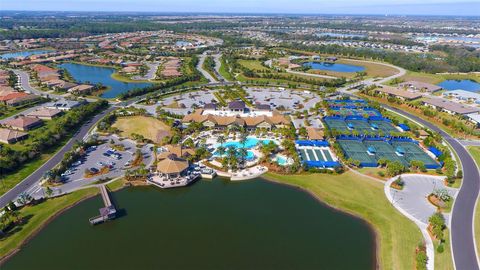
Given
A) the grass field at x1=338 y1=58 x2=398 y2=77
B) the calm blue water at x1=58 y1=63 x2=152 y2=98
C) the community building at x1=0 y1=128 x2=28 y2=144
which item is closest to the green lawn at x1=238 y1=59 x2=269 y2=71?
the grass field at x1=338 y1=58 x2=398 y2=77

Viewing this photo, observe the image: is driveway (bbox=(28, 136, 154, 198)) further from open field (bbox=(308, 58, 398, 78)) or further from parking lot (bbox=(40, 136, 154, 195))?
open field (bbox=(308, 58, 398, 78))

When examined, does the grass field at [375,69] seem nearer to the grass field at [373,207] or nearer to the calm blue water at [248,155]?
the calm blue water at [248,155]

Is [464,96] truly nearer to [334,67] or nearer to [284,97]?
[284,97]

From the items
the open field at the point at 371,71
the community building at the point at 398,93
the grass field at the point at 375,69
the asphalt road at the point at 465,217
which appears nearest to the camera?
the asphalt road at the point at 465,217

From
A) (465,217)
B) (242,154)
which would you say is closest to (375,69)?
(242,154)

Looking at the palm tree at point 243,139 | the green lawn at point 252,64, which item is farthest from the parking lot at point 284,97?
the green lawn at point 252,64
